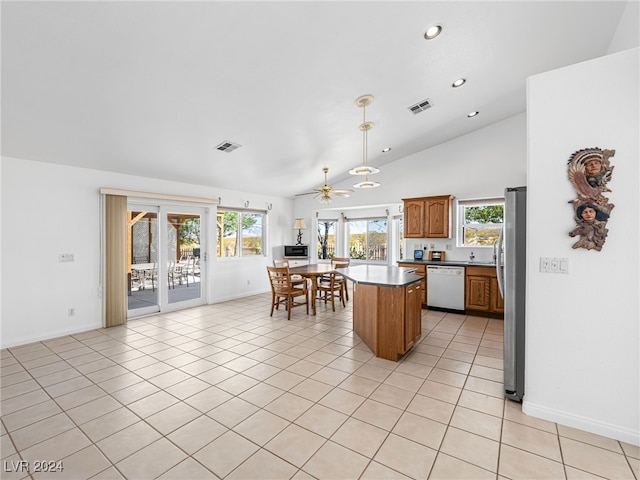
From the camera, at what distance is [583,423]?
2023 mm

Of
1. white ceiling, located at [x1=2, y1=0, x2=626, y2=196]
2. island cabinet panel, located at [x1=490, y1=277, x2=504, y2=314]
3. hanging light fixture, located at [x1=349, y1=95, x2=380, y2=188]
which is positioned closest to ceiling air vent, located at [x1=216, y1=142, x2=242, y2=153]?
white ceiling, located at [x1=2, y1=0, x2=626, y2=196]

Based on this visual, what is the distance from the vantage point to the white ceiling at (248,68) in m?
2.18

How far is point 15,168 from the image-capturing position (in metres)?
3.64

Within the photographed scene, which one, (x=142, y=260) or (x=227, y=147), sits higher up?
(x=227, y=147)

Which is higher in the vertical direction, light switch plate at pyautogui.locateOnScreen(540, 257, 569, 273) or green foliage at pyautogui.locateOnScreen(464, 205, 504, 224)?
green foliage at pyautogui.locateOnScreen(464, 205, 504, 224)

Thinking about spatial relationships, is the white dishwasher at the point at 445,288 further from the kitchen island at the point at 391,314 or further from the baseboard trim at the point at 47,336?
the baseboard trim at the point at 47,336

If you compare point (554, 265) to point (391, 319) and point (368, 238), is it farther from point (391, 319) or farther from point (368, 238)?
point (368, 238)

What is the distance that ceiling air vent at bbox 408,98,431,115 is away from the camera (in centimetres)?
397

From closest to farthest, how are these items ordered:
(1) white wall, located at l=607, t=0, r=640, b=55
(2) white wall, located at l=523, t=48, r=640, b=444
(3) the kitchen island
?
(2) white wall, located at l=523, t=48, r=640, b=444 < (1) white wall, located at l=607, t=0, r=640, b=55 < (3) the kitchen island

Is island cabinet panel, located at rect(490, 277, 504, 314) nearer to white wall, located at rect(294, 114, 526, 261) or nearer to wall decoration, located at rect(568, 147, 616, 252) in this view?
white wall, located at rect(294, 114, 526, 261)

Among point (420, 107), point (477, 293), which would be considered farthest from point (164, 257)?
point (477, 293)

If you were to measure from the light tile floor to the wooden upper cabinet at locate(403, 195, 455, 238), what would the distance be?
232cm

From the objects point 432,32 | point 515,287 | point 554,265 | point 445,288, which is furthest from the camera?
point 445,288

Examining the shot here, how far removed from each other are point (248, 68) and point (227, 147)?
1.78m
